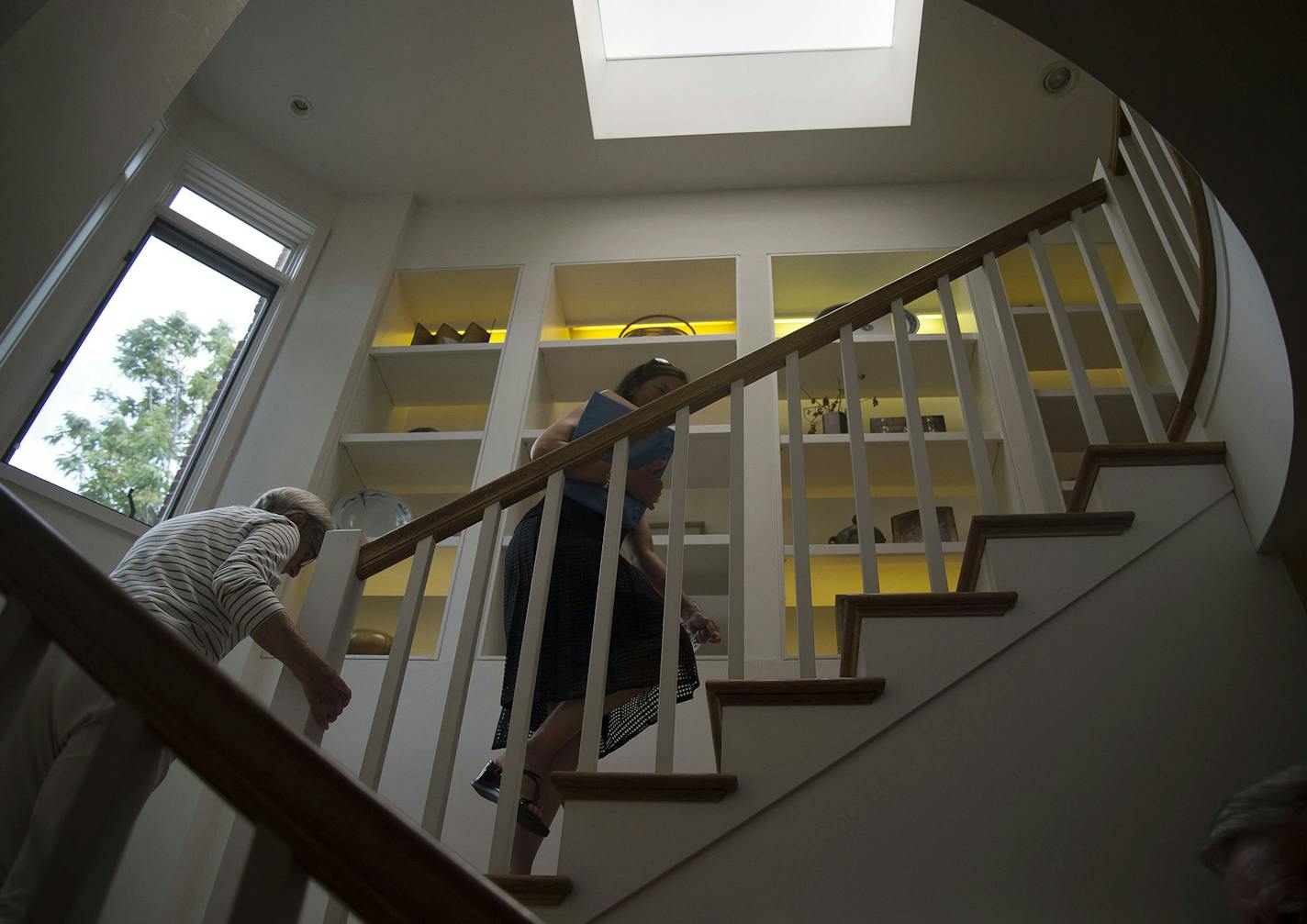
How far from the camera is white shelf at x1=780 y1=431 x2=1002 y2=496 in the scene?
10.7ft

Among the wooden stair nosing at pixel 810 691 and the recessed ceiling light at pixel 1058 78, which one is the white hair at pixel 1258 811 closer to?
the wooden stair nosing at pixel 810 691

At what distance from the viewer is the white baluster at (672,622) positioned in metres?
1.39

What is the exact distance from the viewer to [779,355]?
188cm

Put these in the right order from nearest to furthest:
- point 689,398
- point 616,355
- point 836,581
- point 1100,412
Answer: point 689,398 < point 1100,412 < point 836,581 < point 616,355

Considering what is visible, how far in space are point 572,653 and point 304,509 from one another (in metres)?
0.70

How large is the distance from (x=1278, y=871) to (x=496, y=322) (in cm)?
390

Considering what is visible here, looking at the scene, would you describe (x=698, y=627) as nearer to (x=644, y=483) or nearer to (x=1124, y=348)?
(x=644, y=483)

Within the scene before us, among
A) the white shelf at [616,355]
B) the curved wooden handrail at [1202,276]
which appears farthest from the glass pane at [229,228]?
the curved wooden handrail at [1202,276]

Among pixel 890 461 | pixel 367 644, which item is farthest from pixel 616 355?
pixel 367 644

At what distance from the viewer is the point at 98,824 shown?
635 millimetres

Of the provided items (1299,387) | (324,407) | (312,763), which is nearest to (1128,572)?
(1299,387)

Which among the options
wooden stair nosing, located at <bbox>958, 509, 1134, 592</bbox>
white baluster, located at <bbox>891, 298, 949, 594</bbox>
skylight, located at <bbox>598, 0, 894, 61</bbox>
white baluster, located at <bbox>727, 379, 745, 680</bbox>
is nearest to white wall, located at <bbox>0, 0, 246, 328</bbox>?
white baluster, located at <bbox>727, 379, 745, 680</bbox>

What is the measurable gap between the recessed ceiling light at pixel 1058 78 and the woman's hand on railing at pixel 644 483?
2914 mm

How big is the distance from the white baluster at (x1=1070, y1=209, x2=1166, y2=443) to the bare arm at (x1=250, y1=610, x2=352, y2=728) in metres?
1.64
